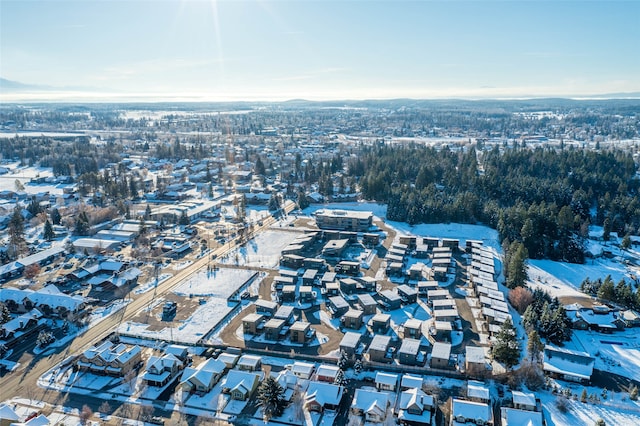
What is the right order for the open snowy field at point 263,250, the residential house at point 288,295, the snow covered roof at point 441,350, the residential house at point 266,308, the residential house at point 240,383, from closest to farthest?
the residential house at point 240,383 → the snow covered roof at point 441,350 → the residential house at point 266,308 → the residential house at point 288,295 → the open snowy field at point 263,250

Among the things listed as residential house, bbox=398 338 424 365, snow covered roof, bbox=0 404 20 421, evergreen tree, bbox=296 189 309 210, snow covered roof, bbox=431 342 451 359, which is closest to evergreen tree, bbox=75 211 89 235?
evergreen tree, bbox=296 189 309 210

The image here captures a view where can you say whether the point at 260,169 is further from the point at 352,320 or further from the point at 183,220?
the point at 352,320

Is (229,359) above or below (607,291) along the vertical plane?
below

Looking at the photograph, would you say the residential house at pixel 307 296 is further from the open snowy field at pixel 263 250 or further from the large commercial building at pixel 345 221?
the large commercial building at pixel 345 221

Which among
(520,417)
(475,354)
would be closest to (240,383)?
(475,354)

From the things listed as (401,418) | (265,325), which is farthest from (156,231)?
(401,418)

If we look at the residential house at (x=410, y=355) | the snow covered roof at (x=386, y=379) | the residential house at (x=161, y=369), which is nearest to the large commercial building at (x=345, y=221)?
the residential house at (x=410, y=355)
